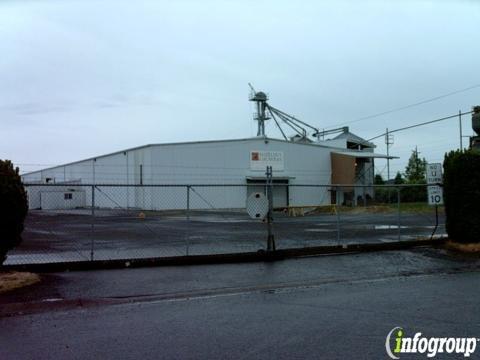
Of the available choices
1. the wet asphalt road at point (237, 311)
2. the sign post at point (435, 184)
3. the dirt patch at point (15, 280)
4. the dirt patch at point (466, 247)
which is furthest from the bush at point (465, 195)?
the dirt patch at point (15, 280)

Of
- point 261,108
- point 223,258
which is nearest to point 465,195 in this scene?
point 223,258

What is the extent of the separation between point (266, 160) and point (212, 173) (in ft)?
19.6

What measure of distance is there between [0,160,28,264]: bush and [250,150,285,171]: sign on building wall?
41.1 m

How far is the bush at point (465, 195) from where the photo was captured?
14.0 metres

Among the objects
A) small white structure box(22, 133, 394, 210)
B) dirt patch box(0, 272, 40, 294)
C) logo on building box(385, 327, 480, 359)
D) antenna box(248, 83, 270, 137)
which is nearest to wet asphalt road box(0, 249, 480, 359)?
logo on building box(385, 327, 480, 359)

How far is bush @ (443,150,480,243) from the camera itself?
13961mm

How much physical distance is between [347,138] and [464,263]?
54826 mm

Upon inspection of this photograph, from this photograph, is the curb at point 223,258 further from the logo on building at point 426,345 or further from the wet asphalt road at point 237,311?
the logo on building at point 426,345

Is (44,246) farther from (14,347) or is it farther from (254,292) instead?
(14,347)

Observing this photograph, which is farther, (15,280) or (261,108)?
(261,108)

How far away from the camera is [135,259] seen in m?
11.6

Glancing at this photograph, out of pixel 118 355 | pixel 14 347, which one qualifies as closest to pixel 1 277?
pixel 14 347

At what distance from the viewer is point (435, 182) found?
50.9ft

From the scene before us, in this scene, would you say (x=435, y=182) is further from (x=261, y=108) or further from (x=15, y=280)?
(x=261, y=108)
